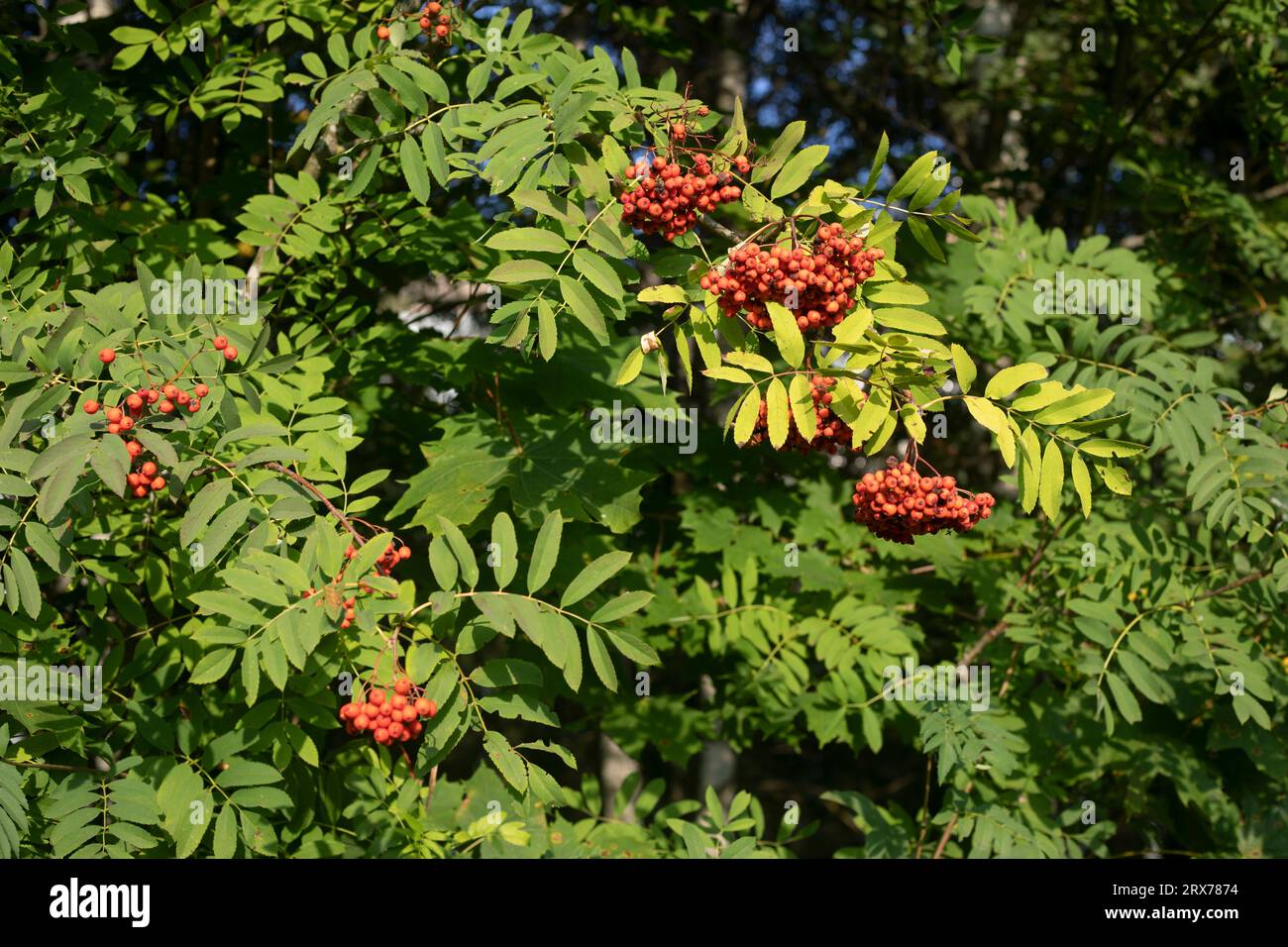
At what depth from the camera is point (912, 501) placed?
2562 millimetres

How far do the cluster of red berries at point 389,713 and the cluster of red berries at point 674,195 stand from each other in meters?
1.19

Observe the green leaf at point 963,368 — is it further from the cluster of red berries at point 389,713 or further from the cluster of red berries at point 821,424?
the cluster of red berries at point 389,713

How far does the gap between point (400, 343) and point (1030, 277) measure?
2479 mm

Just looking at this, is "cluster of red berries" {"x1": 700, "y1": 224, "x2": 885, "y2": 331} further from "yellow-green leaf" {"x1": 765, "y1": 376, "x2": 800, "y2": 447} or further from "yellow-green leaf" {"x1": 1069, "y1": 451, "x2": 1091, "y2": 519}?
"yellow-green leaf" {"x1": 1069, "y1": 451, "x2": 1091, "y2": 519}

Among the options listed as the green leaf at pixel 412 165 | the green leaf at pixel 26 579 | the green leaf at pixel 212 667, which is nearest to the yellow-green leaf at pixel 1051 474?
the green leaf at pixel 412 165

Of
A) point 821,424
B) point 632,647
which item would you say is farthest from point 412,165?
point 632,647

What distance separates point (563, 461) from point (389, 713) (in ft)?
4.26

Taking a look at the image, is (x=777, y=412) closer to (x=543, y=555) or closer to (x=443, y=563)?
(x=543, y=555)

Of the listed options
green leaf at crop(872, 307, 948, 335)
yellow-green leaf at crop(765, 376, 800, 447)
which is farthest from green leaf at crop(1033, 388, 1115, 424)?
yellow-green leaf at crop(765, 376, 800, 447)

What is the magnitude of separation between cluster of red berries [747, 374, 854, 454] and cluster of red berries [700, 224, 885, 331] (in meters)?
0.14

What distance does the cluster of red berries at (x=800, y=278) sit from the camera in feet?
7.77

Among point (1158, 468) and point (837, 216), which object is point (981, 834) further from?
point (1158, 468)

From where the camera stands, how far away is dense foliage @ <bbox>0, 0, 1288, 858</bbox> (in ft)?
8.36

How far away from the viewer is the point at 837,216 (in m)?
2.56
